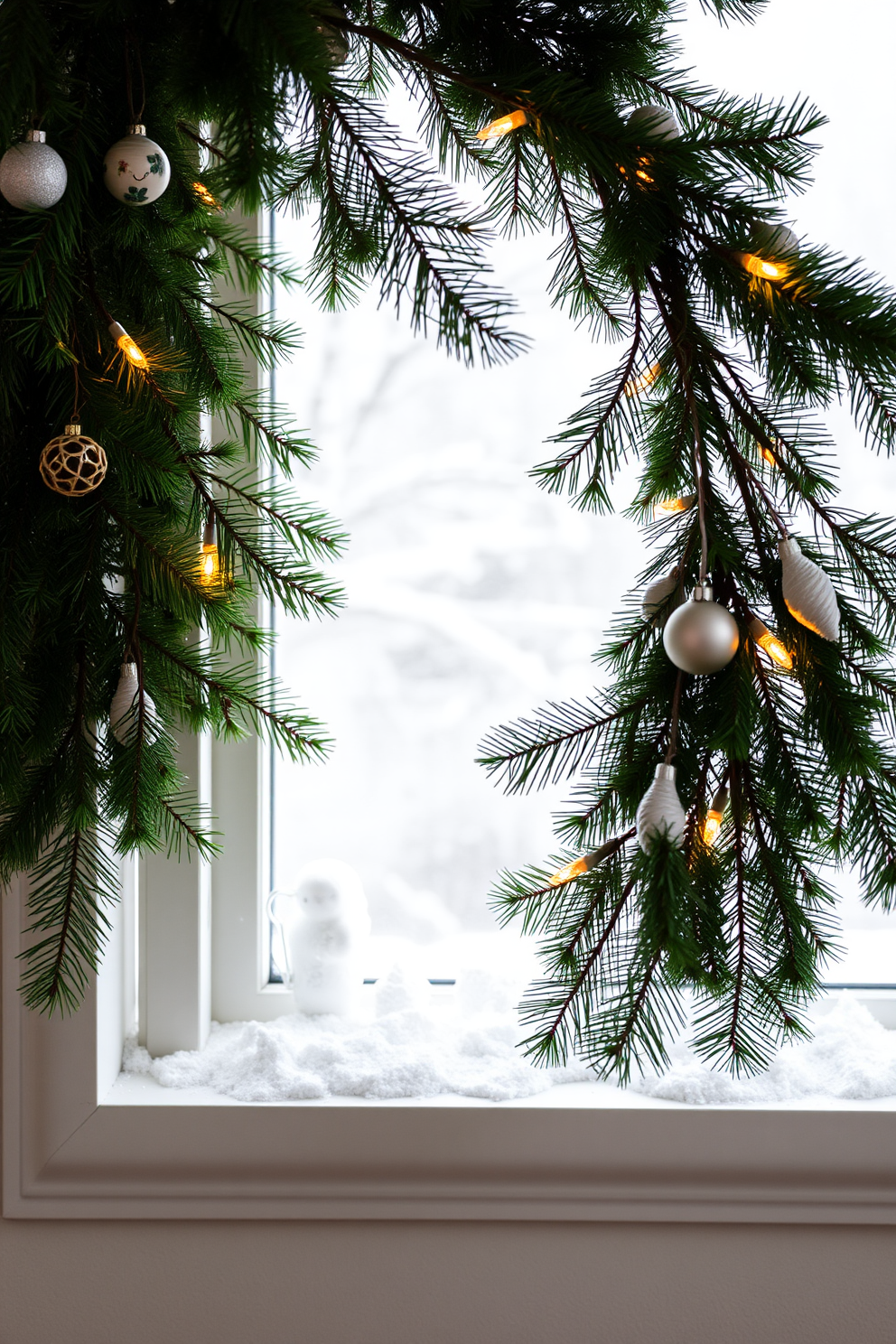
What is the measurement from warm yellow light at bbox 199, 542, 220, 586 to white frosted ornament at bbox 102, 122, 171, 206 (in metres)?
0.23

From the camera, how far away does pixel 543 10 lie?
0.67m

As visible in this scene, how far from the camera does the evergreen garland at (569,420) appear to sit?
1.76 feet

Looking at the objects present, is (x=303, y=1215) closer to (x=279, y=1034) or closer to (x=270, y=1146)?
(x=270, y=1146)

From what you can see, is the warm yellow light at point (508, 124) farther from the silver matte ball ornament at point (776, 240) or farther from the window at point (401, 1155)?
the window at point (401, 1155)

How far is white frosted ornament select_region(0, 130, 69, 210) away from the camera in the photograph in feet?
1.70

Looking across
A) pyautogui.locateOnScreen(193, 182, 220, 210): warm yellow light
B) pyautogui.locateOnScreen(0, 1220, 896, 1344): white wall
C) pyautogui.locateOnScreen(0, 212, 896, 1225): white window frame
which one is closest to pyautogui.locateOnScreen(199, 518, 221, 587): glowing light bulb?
pyautogui.locateOnScreen(193, 182, 220, 210): warm yellow light

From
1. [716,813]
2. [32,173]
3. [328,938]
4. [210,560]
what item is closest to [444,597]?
[328,938]

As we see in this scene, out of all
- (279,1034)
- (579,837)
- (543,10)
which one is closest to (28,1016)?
(279,1034)

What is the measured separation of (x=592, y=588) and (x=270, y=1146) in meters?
0.71

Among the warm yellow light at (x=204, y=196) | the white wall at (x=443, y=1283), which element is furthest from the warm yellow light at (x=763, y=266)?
the white wall at (x=443, y=1283)

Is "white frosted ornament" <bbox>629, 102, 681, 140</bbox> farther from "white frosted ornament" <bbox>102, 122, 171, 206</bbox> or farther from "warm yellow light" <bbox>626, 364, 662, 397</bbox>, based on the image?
"white frosted ornament" <bbox>102, 122, 171, 206</bbox>

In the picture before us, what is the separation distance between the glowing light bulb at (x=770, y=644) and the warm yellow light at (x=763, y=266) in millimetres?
191

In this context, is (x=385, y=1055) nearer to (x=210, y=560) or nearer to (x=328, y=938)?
(x=328, y=938)

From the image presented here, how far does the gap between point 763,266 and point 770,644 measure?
211 millimetres
